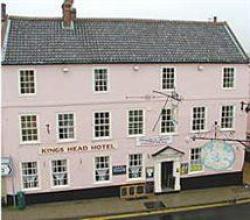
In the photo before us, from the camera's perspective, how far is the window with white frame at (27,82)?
19609mm

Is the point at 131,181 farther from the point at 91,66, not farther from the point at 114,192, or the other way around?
the point at 91,66

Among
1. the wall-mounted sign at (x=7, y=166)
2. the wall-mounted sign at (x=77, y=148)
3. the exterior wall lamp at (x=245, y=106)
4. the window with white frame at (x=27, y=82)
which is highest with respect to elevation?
the window with white frame at (x=27, y=82)

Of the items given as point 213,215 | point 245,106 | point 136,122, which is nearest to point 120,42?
point 136,122

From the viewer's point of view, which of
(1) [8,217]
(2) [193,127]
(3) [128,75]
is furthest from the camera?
(2) [193,127]

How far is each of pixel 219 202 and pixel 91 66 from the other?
34.7 ft

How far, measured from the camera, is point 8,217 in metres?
19.3

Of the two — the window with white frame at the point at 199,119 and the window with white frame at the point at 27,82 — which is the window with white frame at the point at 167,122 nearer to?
the window with white frame at the point at 199,119

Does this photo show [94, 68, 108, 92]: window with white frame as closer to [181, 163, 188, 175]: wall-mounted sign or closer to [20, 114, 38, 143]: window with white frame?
[20, 114, 38, 143]: window with white frame

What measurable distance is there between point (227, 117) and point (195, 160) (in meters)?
3.30

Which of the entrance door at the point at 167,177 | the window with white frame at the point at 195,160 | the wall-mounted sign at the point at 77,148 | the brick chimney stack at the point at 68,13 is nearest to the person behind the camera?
the wall-mounted sign at the point at 77,148

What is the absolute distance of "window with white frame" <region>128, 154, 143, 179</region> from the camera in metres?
22.0

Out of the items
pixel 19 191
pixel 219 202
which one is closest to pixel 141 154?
pixel 219 202

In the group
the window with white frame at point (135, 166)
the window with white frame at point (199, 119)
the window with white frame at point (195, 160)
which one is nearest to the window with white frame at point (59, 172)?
the window with white frame at point (135, 166)

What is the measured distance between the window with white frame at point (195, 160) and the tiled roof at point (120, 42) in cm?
545
